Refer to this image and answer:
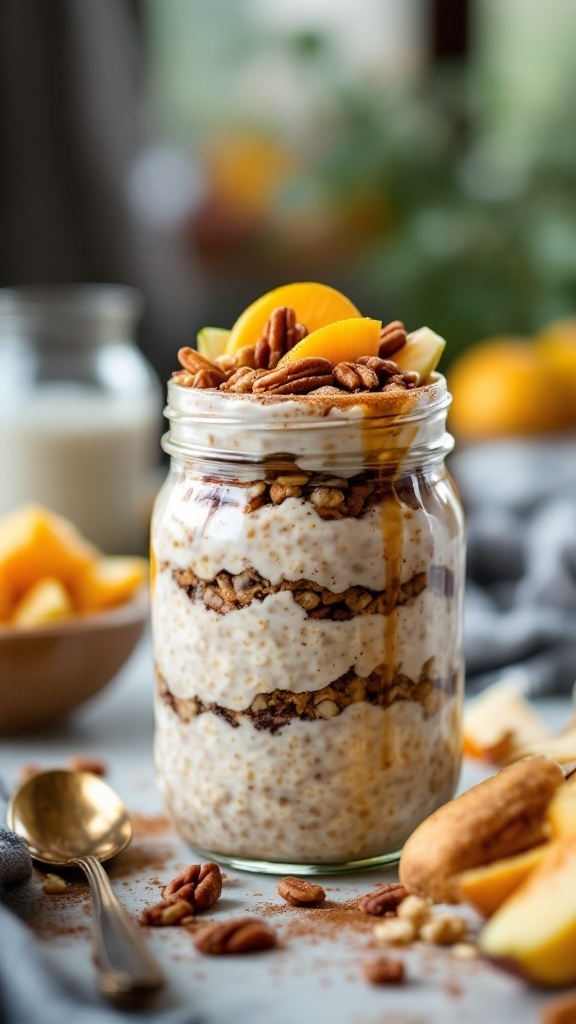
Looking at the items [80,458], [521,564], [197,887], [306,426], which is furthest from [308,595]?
[80,458]

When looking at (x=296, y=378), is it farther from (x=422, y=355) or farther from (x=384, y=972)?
(x=384, y=972)

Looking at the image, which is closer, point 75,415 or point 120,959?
point 120,959

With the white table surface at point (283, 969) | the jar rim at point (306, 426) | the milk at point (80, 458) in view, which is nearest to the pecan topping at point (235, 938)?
the white table surface at point (283, 969)

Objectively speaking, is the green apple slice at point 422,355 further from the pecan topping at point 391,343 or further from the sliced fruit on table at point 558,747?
the sliced fruit on table at point 558,747

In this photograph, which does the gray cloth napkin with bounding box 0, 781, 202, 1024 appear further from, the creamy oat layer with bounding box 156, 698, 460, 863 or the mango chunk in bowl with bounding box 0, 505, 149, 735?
the mango chunk in bowl with bounding box 0, 505, 149, 735

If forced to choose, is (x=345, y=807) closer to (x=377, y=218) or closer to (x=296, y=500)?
(x=296, y=500)

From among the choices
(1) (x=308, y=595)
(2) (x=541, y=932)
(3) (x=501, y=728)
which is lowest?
(3) (x=501, y=728)
